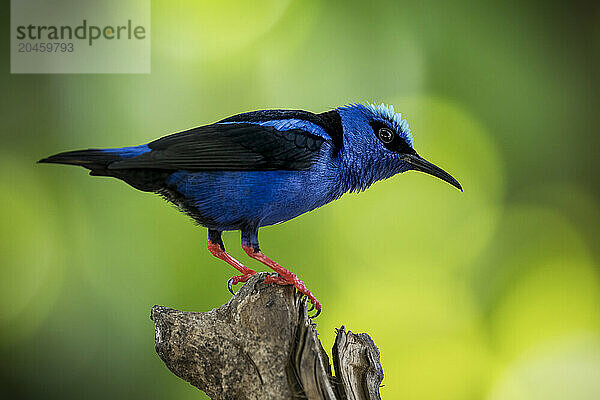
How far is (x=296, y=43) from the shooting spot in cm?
403

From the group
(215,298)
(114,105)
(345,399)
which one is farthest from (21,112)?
(345,399)

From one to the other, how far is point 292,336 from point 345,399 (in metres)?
0.29

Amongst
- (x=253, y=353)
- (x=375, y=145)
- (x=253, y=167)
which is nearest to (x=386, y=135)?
(x=375, y=145)

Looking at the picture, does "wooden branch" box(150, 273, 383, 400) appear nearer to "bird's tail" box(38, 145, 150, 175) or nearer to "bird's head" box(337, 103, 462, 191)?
"bird's tail" box(38, 145, 150, 175)

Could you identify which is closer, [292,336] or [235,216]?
[292,336]

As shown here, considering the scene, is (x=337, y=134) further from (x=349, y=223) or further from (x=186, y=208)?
(x=349, y=223)

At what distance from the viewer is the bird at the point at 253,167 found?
2.49 meters

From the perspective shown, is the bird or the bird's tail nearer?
the bird's tail

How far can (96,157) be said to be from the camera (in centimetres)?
240

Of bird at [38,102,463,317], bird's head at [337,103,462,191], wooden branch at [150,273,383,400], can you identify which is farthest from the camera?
bird's head at [337,103,462,191]

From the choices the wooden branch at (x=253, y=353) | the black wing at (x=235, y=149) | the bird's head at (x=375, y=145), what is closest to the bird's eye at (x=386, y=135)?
the bird's head at (x=375, y=145)

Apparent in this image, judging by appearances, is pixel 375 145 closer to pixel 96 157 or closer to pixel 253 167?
pixel 253 167

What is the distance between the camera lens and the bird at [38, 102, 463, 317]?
249cm

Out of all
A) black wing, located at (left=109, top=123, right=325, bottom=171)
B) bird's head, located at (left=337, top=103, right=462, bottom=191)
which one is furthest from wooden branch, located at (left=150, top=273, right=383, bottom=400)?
bird's head, located at (left=337, top=103, right=462, bottom=191)
